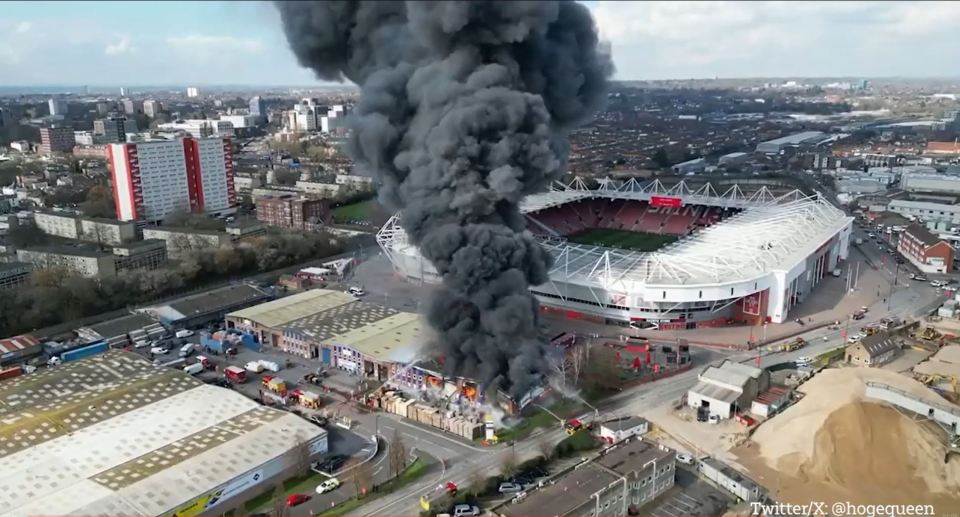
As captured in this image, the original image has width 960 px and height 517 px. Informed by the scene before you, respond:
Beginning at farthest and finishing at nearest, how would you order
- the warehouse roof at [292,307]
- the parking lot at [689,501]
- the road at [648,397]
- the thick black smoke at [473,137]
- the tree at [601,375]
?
the warehouse roof at [292,307] < the tree at [601,375] < the thick black smoke at [473,137] < the road at [648,397] < the parking lot at [689,501]

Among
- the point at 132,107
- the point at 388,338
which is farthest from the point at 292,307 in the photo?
the point at 132,107

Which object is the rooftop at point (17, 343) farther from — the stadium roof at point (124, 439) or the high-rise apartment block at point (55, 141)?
the high-rise apartment block at point (55, 141)

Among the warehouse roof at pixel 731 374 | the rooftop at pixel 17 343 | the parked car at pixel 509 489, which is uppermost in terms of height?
the warehouse roof at pixel 731 374

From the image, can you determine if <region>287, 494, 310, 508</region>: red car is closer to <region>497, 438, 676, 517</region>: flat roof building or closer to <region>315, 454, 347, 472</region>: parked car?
<region>315, 454, 347, 472</region>: parked car

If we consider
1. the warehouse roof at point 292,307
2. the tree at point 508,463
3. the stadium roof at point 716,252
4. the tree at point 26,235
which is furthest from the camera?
the tree at point 26,235

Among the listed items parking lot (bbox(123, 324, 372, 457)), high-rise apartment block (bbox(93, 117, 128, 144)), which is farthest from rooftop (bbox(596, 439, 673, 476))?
high-rise apartment block (bbox(93, 117, 128, 144))

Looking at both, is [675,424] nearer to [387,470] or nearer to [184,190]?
[387,470]

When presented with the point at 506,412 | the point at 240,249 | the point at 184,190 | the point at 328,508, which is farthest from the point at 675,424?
the point at 184,190

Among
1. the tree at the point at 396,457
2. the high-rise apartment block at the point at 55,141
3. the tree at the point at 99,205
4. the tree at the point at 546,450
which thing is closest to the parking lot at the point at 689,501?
the tree at the point at 546,450
